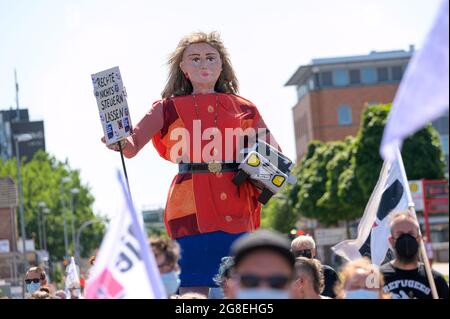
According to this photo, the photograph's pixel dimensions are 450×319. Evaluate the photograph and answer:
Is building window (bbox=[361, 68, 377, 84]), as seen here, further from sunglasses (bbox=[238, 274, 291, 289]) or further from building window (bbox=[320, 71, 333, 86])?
sunglasses (bbox=[238, 274, 291, 289])

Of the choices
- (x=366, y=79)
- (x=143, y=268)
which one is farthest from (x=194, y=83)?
(x=366, y=79)

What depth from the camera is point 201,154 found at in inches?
297

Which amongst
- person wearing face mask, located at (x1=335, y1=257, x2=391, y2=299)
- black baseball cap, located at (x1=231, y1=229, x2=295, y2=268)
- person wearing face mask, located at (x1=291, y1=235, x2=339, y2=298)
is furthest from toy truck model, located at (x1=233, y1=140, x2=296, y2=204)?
black baseball cap, located at (x1=231, y1=229, x2=295, y2=268)

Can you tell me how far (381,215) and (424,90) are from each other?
12.0 ft

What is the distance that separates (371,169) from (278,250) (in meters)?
59.1

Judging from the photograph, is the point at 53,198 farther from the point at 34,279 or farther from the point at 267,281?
the point at 267,281

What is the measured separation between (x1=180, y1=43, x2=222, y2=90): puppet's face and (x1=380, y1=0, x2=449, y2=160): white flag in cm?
385

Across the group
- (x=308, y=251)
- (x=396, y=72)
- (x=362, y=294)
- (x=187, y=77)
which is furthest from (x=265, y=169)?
(x=396, y=72)

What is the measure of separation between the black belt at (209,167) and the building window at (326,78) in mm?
105443

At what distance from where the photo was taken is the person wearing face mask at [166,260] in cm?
523

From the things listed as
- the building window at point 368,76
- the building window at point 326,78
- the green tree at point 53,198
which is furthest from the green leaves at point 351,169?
the building window at point 368,76

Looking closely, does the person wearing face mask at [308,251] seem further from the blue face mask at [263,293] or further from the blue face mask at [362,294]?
the blue face mask at [263,293]

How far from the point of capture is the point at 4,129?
448 feet
